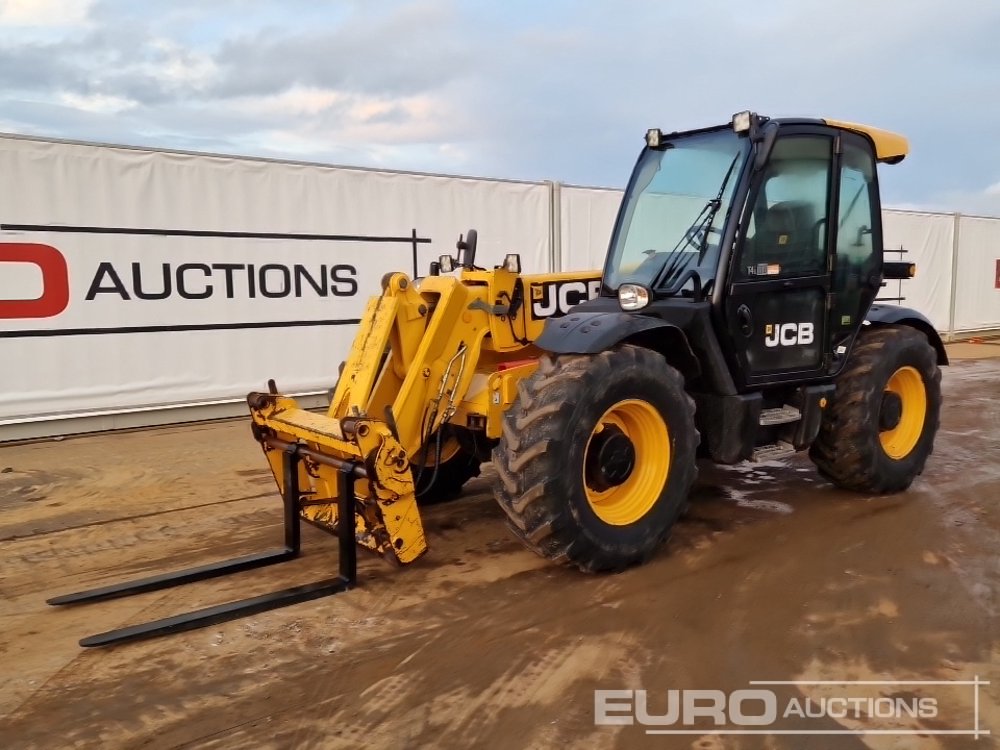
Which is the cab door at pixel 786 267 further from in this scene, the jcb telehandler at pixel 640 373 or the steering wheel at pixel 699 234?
the steering wheel at pixel 699 234

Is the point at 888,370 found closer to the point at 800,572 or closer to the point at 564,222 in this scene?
the point at 800,572

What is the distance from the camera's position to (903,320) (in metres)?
5.82

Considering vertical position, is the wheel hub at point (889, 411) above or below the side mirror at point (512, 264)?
below

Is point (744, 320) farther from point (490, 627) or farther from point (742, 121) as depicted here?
point (490, 627)

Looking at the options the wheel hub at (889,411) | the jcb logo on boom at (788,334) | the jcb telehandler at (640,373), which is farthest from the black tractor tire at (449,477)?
the wheel hub at (889,411)

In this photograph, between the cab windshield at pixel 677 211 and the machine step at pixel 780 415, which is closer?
the cab windshield at pixel 677 211

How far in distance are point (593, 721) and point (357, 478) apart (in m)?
1.70

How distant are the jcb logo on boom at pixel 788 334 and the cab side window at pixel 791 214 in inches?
12.9

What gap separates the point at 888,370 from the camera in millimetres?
5387

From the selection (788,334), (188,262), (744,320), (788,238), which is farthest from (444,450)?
(188,262)

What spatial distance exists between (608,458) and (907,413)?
298 cm

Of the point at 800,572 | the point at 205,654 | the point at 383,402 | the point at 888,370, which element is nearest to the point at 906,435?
the point at 888,370

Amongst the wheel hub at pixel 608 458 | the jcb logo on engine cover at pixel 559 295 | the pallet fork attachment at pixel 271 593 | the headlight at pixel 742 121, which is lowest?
the pallet fork attachment at pixel 271 593

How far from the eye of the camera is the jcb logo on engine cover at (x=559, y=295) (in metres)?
5.09
